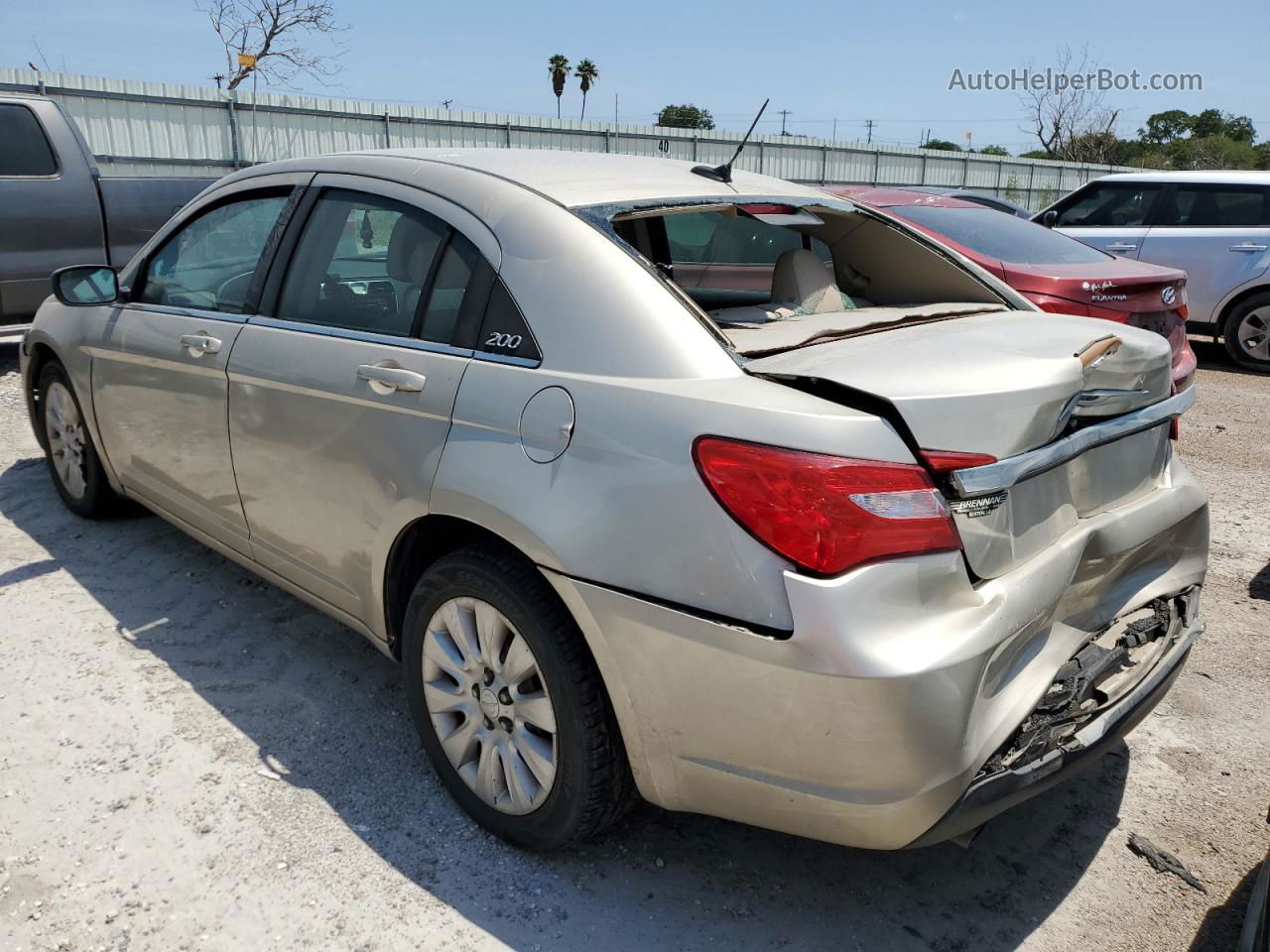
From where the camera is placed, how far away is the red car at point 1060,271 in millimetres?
5934

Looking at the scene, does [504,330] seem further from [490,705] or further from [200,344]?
[200,344]

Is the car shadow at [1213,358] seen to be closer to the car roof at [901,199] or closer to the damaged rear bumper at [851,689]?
the car roof at [901,199]

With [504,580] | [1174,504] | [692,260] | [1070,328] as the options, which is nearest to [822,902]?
[504,580]

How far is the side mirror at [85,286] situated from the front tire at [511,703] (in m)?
2.26

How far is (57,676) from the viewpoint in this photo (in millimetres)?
3322

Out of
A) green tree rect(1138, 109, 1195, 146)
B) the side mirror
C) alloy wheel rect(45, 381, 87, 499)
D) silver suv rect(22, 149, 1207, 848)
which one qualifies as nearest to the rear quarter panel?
silver suv rect(22, 149, 1207, 848)

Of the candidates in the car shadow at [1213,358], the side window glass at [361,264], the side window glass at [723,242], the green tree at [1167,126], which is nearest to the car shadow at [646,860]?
the side window glass at [361,264]

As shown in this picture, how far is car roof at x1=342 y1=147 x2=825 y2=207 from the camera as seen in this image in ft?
8.58

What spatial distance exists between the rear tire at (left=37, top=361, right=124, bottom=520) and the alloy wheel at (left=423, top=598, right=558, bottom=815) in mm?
2532

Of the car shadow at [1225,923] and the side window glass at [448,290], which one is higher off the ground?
the side window glass at [448,290]

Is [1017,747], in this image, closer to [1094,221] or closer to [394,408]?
[394,408]

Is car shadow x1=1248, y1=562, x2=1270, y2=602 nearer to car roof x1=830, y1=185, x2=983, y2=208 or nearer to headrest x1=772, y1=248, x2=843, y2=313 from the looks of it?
headrest x1=772, y1=248, x2=843, y2=313

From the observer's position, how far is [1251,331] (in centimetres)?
958

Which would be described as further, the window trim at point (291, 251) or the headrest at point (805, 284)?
the headrest at point (805, 284)
